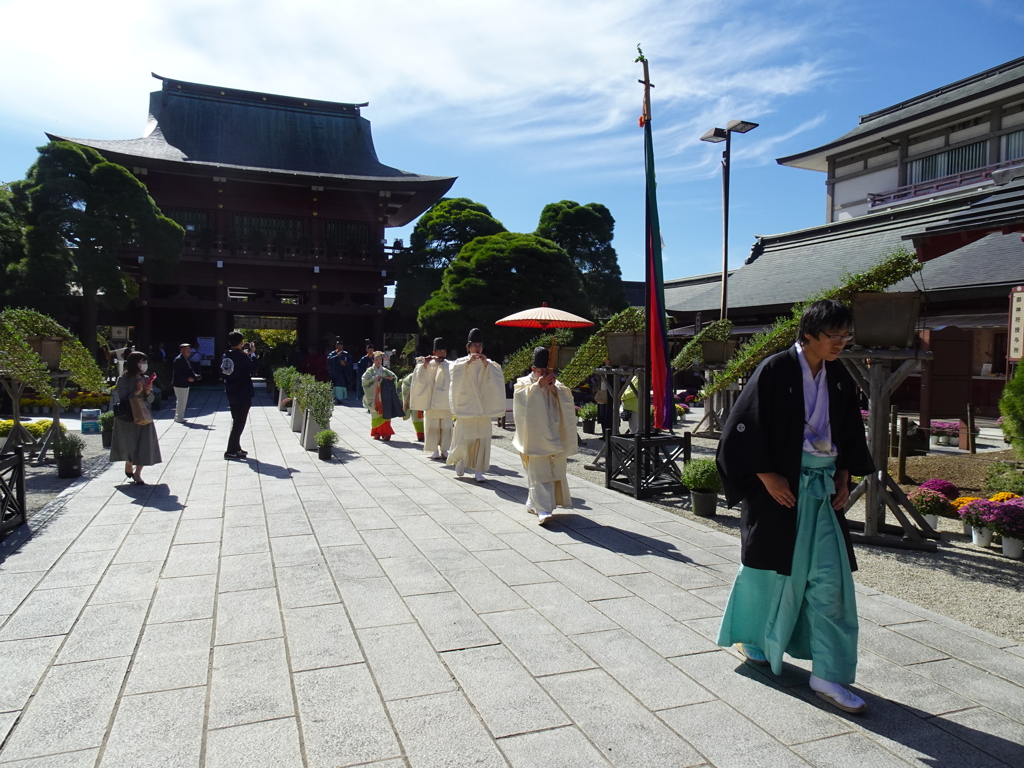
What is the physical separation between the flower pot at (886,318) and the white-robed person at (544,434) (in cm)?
238

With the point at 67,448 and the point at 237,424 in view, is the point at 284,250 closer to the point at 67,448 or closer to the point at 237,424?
the point at 237,424

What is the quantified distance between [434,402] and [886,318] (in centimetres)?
567

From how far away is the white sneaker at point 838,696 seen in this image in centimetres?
275

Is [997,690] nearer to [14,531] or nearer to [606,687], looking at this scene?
[606,687]

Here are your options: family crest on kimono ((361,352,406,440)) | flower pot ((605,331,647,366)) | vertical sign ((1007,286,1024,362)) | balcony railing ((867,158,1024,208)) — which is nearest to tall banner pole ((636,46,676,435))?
flower pot ((605,331,647,366))

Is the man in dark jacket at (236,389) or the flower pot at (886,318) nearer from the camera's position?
the flower pot at (886,318)

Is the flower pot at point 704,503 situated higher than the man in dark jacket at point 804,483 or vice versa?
the man in dark jacket at point 804,483

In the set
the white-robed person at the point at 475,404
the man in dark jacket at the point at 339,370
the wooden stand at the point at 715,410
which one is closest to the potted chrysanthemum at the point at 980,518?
the white-robed person at the point at 475,404

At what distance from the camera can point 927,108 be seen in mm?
18891

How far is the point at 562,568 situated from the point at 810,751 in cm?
227

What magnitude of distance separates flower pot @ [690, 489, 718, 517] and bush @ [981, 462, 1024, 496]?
233cm

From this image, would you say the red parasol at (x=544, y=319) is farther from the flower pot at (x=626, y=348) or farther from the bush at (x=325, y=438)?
the bush at (x=325, y=438)

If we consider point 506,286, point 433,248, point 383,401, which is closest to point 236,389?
point 383,401

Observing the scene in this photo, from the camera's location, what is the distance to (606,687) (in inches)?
117
